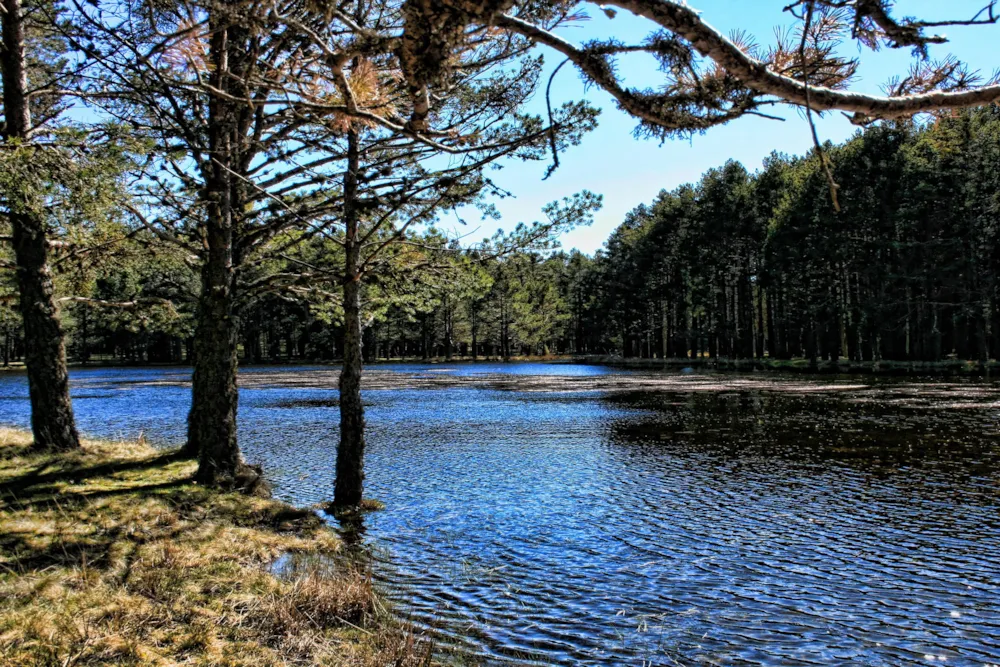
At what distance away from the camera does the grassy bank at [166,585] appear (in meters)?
4.39

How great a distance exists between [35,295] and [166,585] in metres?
7.44

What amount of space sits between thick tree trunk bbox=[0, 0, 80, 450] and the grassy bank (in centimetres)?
164

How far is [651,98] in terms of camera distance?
10.3 feet

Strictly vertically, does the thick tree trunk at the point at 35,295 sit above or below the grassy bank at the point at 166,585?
above

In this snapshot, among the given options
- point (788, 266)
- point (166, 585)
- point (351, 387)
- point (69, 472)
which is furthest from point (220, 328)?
point (788, 266)

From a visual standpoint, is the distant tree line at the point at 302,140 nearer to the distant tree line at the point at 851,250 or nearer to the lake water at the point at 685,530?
the lake water at the point at 685,530

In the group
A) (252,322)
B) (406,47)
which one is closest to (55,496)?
(406,47)

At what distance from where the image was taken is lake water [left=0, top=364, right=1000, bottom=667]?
654cm

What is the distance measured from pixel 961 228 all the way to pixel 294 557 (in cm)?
5474

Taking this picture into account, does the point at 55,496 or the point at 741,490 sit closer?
the point at 55,496

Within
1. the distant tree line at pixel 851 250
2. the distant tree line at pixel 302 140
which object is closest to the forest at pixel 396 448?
the distant tree line at pixel 302 140

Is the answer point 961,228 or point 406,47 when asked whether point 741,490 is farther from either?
point 961,228

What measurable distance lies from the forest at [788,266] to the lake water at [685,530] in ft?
14.8

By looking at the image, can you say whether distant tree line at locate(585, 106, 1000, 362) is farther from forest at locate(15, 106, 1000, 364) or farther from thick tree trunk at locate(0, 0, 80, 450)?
thick tree trunk at locate(0, 0, 80, 450)
